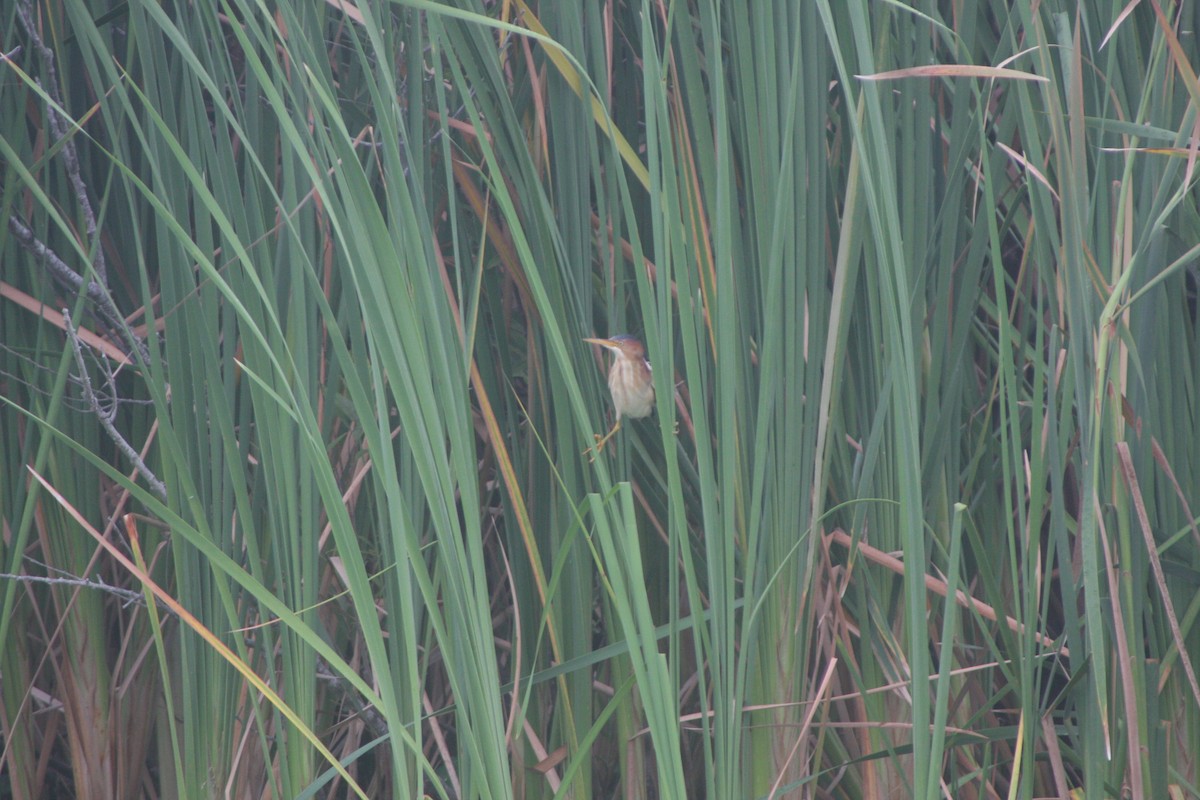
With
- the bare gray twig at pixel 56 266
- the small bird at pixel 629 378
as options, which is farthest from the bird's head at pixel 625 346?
the bare gray twig at pixel 56 266

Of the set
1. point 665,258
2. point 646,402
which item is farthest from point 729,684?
point 646,402

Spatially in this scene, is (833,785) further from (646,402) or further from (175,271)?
(175,271)

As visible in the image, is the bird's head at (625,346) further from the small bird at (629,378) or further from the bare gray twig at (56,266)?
the bare gray twig at (56,266)

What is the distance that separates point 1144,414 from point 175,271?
1112 millimetres

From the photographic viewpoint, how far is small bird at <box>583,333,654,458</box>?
1.48 m

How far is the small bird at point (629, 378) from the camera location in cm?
148

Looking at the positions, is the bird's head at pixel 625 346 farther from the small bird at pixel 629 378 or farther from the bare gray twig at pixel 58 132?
the bare gray twig at pixel 58 132

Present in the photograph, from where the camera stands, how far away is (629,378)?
5.15 ft

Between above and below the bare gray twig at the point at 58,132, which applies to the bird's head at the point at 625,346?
below

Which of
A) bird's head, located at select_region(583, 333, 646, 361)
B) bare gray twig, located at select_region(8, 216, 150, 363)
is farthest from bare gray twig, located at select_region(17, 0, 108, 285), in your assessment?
bird's head, located at select_region(583, 333, 646, 361)

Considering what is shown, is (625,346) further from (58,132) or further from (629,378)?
(58,132)

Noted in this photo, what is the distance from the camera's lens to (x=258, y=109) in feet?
4.59

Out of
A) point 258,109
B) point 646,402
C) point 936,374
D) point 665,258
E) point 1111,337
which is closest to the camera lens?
point 665,258

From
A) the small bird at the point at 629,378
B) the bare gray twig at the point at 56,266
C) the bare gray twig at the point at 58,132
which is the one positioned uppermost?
the bare gray twig at the point at 58,132
